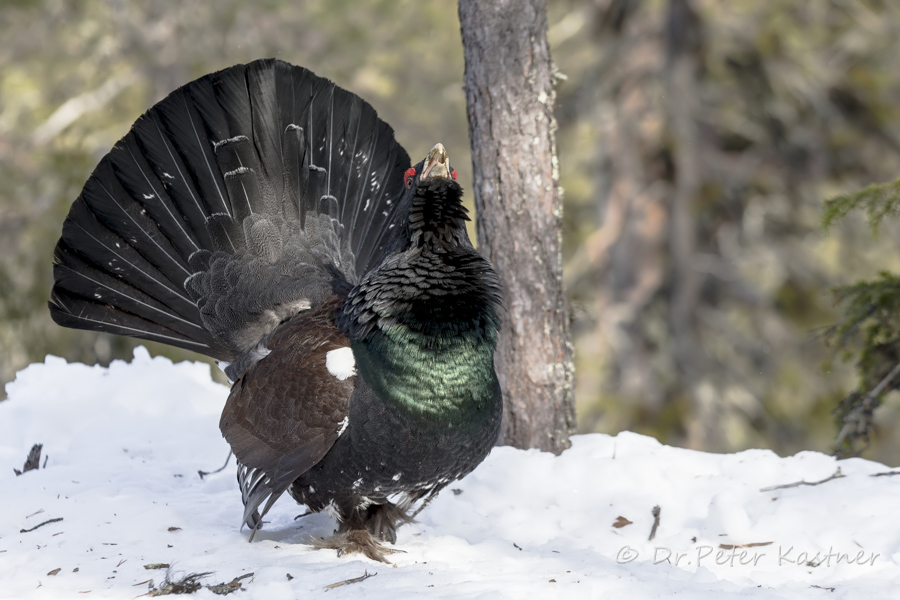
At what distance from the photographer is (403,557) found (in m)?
3.71

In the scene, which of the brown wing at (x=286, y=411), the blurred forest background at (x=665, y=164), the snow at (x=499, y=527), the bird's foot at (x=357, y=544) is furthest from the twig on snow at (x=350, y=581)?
the blurred forest background at (x=665, y=164)

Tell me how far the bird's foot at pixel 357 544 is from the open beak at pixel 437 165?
5.58 feet

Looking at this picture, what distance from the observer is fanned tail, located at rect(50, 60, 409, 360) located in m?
4.50

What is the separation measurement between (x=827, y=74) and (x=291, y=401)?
8.22m

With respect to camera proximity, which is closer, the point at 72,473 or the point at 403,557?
the point at 403,557

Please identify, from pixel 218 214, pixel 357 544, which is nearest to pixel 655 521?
pixel 357 544

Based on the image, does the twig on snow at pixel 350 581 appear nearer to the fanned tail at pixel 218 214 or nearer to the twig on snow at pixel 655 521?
the twig on snow at pixel 655 521

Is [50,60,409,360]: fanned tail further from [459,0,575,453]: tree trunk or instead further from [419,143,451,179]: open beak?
[419,143,451,179]: open beak

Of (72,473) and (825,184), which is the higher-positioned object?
(825,184)

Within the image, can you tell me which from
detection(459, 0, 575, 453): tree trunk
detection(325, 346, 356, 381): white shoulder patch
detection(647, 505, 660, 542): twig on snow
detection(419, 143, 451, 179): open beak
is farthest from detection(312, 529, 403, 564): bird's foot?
detection(419, 143, 451, 179): open beak

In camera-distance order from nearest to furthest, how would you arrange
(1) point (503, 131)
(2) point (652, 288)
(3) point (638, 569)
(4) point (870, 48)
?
(3) point (638, 569) → (1) point (503, 131) → (4) point (870, 48) → (2) point (652, 288)

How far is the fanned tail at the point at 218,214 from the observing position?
450 cm

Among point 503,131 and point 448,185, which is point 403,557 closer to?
point 448,185

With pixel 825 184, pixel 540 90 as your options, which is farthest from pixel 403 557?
pixel 825 184
